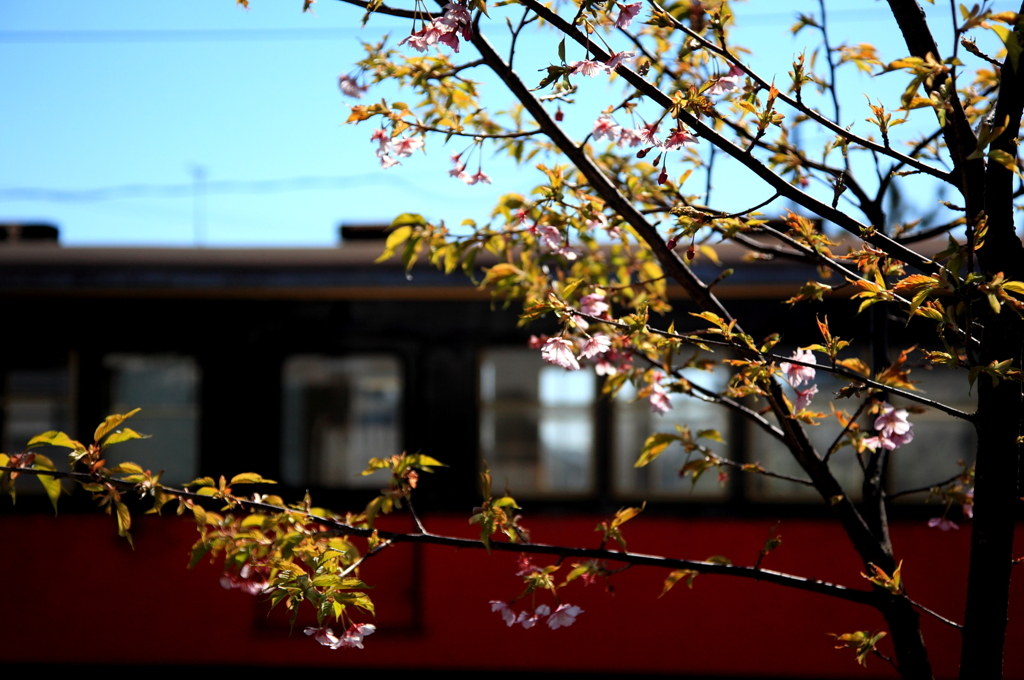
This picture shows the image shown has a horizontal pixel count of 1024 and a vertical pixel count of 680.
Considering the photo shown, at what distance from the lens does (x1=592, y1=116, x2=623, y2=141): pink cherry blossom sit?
2035 millimetres

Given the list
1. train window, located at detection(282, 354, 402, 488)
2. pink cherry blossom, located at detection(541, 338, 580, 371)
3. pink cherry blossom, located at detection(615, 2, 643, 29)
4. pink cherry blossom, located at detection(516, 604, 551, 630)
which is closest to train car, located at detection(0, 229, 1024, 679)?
train window, located at detection(282, 354, 402, 488)

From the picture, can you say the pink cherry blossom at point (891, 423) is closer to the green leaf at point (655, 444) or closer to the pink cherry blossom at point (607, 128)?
the green leaf at point (655, 444)

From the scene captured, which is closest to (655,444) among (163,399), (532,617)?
(532,617)

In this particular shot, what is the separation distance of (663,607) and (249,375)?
2.61 meters

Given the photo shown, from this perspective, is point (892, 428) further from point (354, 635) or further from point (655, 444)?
point (354, 635)

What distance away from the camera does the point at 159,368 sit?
4789 mm

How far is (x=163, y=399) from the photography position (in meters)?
4.78

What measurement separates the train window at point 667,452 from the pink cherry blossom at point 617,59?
300cm

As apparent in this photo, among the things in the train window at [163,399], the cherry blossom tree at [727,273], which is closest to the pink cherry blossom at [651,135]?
the cherry blossom tree at [727,273]

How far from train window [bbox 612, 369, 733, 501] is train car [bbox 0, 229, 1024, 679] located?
0.01 m

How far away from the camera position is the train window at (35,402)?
4.72 meters

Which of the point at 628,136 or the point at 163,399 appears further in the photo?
the point at 163,399

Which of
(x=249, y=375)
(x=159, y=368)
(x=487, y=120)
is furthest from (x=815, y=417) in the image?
(x=159, y=368)

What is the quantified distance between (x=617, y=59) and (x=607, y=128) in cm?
41
